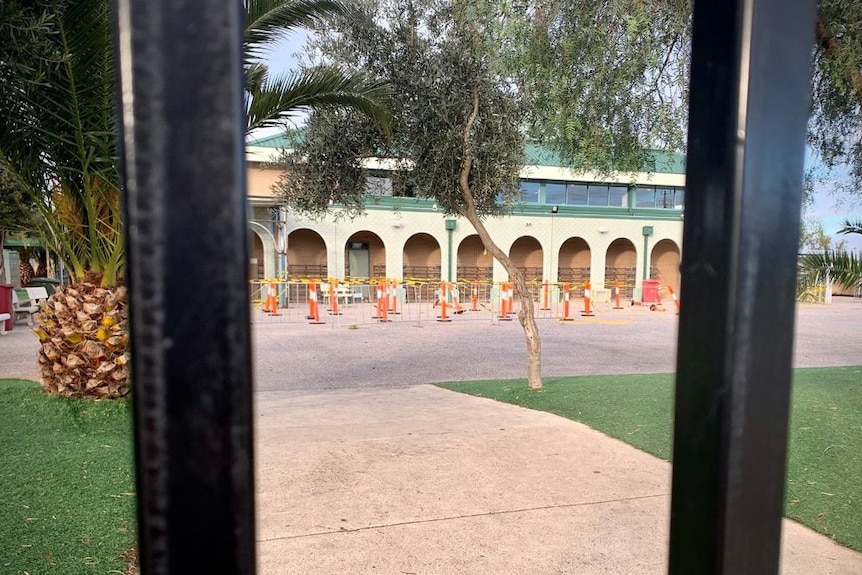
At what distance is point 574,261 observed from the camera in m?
31.9

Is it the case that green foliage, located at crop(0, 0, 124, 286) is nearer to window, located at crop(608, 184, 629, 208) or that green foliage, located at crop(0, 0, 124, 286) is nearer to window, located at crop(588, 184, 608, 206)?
window, located at crop(588, 184, 608, 206)

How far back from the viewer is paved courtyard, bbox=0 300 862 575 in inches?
110

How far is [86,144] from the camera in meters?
5.18

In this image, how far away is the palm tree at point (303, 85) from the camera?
5617mm

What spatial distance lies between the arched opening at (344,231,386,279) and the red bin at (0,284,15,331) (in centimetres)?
1489

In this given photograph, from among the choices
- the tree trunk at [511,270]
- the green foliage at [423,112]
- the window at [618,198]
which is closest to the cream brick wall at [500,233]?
the window at [618,198]

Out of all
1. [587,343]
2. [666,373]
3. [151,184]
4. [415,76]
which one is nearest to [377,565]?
[151,184]

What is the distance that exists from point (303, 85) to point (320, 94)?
20 cm

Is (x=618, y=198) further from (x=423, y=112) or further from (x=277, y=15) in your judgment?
(x=277, y=15)

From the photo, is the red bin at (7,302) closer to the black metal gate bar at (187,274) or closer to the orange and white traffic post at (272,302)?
the orange and white traffic post at (272,302)

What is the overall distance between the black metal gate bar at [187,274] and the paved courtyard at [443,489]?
6.14ft

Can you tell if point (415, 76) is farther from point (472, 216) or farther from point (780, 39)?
point (780, 39)

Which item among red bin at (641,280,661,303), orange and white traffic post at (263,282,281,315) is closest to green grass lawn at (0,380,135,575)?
orange and white traffic post at (263,282,281,315)

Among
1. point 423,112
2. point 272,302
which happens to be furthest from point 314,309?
point 423,112
